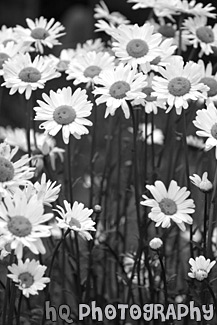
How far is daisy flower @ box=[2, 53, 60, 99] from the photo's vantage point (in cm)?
102

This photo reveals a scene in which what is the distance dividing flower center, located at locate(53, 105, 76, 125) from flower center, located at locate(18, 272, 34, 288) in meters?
0.23

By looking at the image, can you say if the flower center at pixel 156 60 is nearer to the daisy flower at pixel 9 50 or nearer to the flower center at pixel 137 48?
the flower center at pixel 137 48

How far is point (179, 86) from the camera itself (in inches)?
38.0

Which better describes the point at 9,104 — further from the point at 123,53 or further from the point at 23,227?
the point at 23,227

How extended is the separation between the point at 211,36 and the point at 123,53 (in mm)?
201

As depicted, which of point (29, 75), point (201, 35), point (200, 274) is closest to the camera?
point (200, 274)

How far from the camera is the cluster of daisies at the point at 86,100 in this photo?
79 centimetres

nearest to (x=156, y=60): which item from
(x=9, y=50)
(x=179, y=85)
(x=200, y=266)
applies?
(x=179, y=85)

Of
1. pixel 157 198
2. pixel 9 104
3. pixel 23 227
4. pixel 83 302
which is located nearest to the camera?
pixel 23 227

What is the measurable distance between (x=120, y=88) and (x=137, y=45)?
13 centimetres

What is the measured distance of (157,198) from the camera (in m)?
0.91

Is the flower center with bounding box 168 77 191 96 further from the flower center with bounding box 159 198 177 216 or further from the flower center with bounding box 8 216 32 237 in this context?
the flower center with bounding box 8 216 32 237

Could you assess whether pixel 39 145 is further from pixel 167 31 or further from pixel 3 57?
pixel 167 31

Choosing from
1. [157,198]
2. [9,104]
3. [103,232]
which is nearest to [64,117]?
[157,198]
